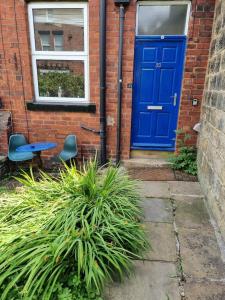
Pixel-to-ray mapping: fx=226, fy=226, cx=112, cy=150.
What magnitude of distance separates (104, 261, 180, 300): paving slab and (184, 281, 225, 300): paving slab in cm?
10

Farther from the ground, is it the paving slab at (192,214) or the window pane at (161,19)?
the window pane at (161,19)

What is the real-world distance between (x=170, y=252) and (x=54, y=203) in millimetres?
1323

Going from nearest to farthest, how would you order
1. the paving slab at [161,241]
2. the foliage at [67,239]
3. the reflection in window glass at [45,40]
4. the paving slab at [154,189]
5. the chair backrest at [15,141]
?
the foliage at [67,239] < the paving slab at [161,241] < the paving slab at [154,189] < the reflection in window glass at [45,40] < the chair backrest at [15,141]

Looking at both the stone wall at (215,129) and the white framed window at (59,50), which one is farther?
the white framed window at (59,50)

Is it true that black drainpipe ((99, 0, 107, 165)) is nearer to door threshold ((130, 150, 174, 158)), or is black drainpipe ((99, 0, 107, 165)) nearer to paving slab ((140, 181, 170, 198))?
door threshold ((130, 150, 174, 158))

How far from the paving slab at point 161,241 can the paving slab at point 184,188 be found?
0.80 meters

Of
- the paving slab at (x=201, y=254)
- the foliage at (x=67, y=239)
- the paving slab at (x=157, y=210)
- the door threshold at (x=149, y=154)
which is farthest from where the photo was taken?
the door threshold at (x=149, y=154)

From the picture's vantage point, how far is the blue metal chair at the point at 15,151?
416cm

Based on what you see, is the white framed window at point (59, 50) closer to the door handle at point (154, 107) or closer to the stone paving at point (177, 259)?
the door handle at point (154, 107)

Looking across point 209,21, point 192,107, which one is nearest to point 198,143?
point 192,107

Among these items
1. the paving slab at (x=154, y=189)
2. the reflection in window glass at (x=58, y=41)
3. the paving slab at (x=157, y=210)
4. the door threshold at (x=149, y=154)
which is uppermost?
the reflection in window glass at (x=58, y=41)

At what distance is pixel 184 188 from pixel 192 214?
70 cm

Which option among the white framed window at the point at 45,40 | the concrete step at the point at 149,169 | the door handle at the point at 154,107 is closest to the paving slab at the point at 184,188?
the concrete step at the point at 149,169

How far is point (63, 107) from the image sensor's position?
4285mm
